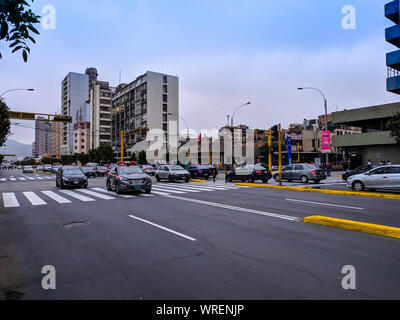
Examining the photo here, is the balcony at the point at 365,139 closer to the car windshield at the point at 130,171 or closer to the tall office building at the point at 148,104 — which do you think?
the car windshield at the point at 130,171

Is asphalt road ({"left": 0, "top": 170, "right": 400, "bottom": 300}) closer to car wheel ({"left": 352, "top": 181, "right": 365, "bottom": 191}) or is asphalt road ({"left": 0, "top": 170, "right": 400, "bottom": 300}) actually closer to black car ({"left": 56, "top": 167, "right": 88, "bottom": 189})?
car wheel ({"left": 352, "top": 181, "right": 365, "bottom": 191})

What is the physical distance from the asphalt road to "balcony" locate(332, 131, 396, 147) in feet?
99.6

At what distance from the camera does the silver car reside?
15066 millimetres

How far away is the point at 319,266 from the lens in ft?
14.9

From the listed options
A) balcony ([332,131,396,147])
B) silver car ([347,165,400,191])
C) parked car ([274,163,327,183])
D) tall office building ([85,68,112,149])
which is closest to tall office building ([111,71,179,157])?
Answer: tall office building ([85,68,112,149])

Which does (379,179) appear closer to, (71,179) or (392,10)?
(71,179)

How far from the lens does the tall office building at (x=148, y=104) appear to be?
247 feet

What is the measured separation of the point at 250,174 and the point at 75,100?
131m

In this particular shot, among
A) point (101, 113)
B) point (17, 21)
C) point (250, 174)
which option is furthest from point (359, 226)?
point (101, 113)

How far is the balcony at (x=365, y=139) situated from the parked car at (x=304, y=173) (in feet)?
55.9

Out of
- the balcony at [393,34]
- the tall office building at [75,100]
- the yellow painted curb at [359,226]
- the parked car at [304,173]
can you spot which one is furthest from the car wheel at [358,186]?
the tall office building at [75,100]
